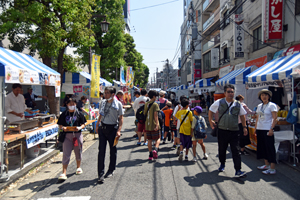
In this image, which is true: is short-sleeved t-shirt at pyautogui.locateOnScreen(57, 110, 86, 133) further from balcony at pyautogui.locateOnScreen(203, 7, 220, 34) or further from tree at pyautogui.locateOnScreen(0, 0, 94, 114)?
balcony at pyautogui.locateOnScreen(203, 7, 220, 34)

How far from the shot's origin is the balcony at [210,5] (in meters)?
25.2

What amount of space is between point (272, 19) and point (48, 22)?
10181 millimetres

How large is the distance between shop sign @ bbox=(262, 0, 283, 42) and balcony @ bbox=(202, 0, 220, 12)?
1464cm

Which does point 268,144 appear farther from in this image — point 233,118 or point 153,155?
point 153,155

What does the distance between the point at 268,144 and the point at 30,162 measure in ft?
18.4

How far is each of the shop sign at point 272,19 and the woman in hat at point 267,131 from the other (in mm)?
7581

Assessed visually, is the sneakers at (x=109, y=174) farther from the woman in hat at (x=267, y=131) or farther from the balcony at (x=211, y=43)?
the balcony at (x=211, y=43)

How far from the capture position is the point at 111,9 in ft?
66.3

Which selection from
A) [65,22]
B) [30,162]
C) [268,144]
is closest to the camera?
[268,144]

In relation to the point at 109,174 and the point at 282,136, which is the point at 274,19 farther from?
the point at 109,174

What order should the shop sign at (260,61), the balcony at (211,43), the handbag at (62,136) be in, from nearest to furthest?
1. the handbag at (62,136)
2. the shop sign at (260,61)
3. the balcony at (211,43)

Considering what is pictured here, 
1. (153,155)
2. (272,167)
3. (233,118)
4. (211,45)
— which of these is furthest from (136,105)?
(211,45)

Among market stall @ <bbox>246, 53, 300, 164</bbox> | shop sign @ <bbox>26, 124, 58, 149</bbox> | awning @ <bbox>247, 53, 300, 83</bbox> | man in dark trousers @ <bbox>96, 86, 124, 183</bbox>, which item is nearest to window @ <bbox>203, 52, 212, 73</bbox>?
market stall @ <bbox>246, 53, 300, 164</bbox>

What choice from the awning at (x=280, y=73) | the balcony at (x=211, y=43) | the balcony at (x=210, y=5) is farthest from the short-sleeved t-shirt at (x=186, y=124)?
the balcony at (x=210, y=5)
